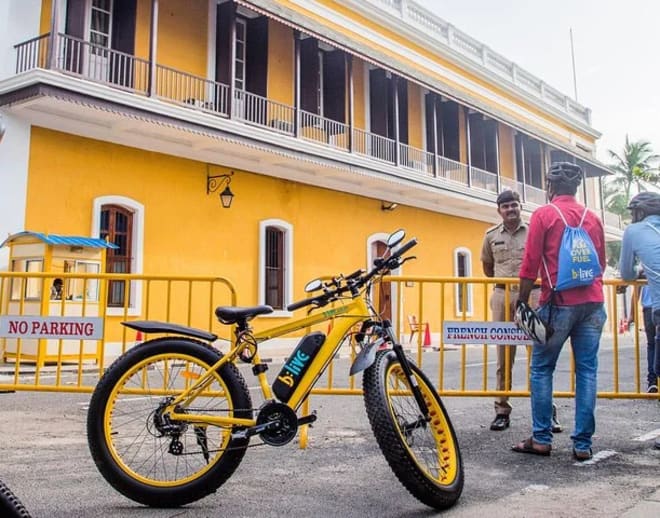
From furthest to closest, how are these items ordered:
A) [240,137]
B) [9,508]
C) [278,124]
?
[278,124], [240,137], [9,508]

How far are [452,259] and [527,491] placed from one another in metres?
18.3

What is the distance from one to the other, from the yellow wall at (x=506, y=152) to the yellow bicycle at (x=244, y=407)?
74.8 feet

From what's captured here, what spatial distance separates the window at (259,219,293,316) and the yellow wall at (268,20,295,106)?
3.31 m

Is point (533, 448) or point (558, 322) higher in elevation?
point (558, 322)

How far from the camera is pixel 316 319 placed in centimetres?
346

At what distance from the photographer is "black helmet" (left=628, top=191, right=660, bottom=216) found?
4.82 m

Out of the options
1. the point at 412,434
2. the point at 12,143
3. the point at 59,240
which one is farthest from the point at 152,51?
the point at 412,434

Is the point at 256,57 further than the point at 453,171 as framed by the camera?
No

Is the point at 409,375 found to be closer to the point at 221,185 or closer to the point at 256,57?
the point at 221,185

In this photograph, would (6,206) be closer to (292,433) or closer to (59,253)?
(59,253)

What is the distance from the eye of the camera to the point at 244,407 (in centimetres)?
321

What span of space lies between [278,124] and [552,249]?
11631mm

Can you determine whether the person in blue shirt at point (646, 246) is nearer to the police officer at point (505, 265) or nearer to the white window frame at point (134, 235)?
the police officer at point (505, 265)

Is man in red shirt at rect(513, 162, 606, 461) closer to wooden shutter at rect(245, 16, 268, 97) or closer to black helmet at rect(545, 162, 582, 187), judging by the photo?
black helmet at rect(545, 162, 582, 187)
